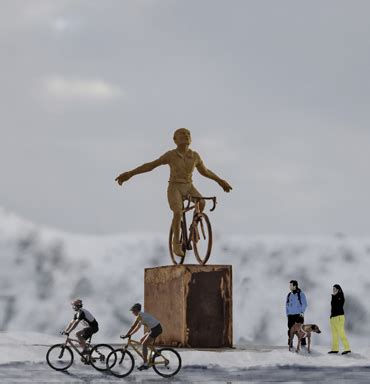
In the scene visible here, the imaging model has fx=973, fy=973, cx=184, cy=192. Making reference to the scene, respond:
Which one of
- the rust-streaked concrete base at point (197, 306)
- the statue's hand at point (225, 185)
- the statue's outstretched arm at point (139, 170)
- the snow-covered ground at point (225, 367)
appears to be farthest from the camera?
the statue's hand at point (225, 185)

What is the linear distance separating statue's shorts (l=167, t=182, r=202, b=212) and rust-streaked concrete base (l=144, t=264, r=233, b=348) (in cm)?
121

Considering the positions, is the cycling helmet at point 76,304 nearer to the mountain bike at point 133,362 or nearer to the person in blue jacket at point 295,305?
the mountain bike at point 133,362

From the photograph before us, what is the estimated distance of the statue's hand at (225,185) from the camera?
19.4 metres

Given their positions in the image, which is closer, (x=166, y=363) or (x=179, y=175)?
(x=166, y=363)

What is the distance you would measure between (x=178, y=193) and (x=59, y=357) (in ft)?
14.7

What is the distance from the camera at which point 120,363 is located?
48.5 ft

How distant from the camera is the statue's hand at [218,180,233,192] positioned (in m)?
19.4

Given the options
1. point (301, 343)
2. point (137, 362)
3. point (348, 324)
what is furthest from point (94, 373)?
point (348, 324)

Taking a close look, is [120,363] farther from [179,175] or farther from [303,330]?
[179,175]

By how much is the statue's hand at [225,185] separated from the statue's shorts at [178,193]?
43.5 inches

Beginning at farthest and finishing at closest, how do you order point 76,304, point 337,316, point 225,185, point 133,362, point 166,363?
point 225,185 → point 337,316 → point 76,304 → point 166,363 → point 133,362

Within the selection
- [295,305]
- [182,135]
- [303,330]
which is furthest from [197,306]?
[182,135]

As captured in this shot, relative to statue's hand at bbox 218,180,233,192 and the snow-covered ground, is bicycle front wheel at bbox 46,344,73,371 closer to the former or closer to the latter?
the snow-covered ground

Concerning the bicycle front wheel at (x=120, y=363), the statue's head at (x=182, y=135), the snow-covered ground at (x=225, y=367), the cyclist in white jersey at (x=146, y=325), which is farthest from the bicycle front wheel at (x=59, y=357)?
the statue's head at (x=182, y=135)
